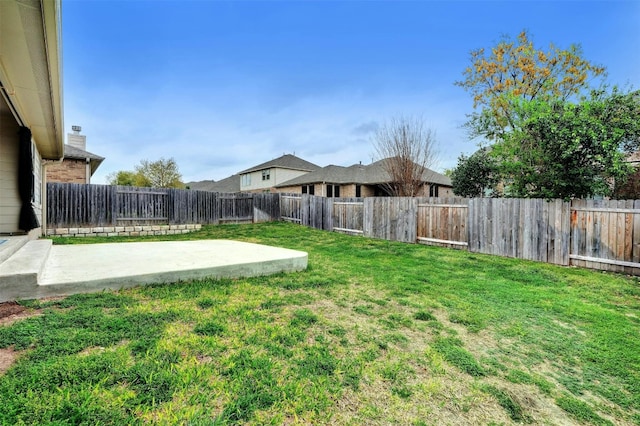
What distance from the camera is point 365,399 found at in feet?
5.77

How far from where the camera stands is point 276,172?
28.2 meters

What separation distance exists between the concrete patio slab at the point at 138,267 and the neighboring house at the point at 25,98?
1.72m

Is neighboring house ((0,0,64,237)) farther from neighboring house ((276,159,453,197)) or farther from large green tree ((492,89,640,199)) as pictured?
neighboring house ((276,159,453,197))

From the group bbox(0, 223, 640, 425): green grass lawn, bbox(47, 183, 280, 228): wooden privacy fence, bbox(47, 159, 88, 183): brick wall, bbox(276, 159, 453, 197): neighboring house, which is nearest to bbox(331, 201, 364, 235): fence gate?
bbox(47, 183, 280, 228): wooden privacy fence

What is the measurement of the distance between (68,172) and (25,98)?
39.8ft

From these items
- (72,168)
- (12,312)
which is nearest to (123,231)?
(72,168)

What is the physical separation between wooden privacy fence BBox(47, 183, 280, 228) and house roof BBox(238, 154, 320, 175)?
44.3ft

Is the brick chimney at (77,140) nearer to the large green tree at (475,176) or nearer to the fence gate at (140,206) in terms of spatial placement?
the fence gate at (140,206)

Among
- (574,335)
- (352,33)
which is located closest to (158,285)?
(574,335)

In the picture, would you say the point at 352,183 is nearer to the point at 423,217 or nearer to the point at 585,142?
the point at 423,217

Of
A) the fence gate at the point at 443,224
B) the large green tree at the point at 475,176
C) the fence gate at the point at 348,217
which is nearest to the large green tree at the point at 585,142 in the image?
the fence gate at the point at 443,224

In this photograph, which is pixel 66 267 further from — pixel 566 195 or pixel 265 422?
pixel 566 195

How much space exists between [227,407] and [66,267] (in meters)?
3.60

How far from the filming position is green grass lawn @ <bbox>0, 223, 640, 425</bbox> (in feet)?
5.25
